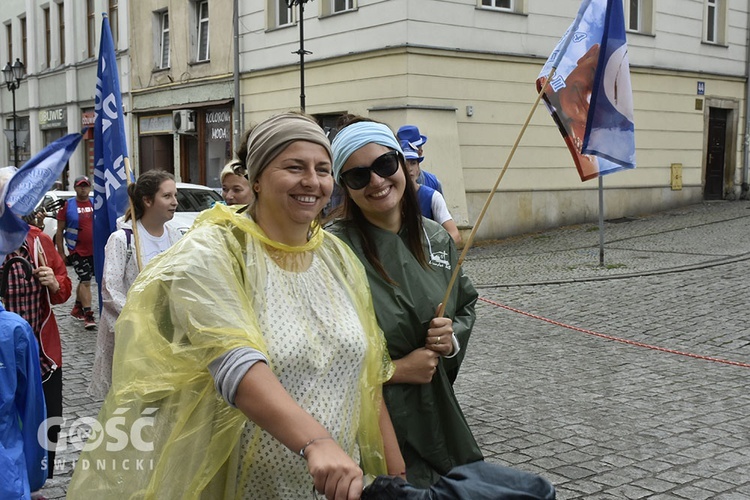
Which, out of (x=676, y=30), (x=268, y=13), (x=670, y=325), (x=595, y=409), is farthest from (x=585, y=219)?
(x=595, y=409)

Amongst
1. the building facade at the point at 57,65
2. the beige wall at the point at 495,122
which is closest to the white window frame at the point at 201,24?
the beige wall at the point at 495,122

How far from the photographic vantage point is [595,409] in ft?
19.9

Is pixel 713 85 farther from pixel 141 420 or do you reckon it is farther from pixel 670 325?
pixel 141 420

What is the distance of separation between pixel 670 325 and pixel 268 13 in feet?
47.0

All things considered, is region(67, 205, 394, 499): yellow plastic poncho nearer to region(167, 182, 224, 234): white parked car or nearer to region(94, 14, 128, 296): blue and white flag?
region(94, 14, 128, 296): blue and white flag

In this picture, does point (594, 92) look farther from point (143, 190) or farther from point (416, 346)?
point (143, 190)

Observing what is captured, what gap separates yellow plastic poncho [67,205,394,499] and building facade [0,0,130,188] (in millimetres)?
25529

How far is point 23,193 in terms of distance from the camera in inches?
149

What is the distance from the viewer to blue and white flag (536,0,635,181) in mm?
3500

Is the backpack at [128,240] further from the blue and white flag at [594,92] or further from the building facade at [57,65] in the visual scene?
the building facade at [57,65]

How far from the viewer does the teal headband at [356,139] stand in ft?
9.22

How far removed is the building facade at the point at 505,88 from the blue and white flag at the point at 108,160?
36.1ft

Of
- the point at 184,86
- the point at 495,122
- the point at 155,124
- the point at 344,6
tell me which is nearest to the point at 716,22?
the point at 495,122

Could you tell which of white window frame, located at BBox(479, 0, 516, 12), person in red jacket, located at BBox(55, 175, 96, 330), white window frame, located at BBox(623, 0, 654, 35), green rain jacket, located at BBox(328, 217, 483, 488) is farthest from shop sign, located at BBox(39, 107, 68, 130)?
green rain jacket, located at BBox(328, 217, 483, 488)
